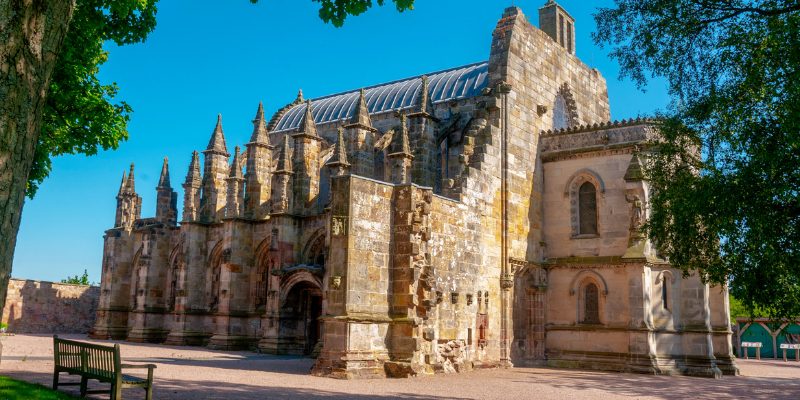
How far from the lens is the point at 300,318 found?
88.0 ft

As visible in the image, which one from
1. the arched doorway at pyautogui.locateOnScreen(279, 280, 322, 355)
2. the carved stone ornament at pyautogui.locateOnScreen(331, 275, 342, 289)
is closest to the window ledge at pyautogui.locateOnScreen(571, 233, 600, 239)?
the arched doorway at pyautogui.locateOnScreen(279, 280, 322, 355)

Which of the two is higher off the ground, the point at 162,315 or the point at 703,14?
the point at 703,14

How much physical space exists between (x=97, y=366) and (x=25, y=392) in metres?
1.02

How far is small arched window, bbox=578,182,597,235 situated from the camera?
23234 mm

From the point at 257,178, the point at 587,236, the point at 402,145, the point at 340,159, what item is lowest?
the point at 587,236

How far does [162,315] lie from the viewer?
34.6 meters

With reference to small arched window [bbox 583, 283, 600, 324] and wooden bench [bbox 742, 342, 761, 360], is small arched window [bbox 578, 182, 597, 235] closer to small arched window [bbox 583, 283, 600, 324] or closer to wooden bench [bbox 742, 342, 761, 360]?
small arched window [bbox 583, 283, 600, 324]

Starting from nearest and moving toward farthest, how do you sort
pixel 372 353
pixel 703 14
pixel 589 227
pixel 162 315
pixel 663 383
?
pixel 703 14 < pixel 372 353 < pixel 663 383 < pixel 589 227 < pixel 162 315

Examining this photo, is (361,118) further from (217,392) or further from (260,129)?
(217,392)

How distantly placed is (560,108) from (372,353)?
13.5m

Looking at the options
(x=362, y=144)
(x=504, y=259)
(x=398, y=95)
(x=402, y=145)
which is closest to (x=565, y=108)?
(x=504, y=259)

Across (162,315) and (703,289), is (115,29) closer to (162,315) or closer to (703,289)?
(703,289)

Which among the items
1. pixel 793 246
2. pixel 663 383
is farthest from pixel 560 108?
pixel 793 246

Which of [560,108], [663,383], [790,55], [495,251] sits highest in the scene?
[560,108]
